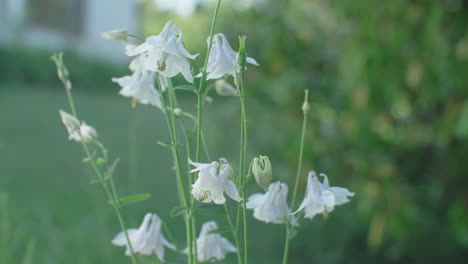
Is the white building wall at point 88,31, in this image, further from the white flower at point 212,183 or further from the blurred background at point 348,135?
the white flower at point 212,183

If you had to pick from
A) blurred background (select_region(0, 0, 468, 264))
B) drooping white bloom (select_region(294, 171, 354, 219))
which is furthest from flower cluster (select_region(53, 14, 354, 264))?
blurred background (select_region(0, 0, 468, 264))

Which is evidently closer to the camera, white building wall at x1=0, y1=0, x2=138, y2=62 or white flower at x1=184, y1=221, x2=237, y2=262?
white flower at x1=184, y1=221, x2=237, y2=262

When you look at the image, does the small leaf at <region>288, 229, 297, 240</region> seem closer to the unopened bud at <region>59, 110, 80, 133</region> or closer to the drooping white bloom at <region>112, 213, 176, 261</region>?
the drooping white bloom at <region>112, 213, 176, 261</region>

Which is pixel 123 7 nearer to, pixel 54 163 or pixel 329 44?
pixel 54 163

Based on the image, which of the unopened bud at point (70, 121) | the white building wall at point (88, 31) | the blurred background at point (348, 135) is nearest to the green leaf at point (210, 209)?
the unopened bud at point (70, 121)

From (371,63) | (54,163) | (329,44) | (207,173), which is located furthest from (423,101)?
(54,163)
